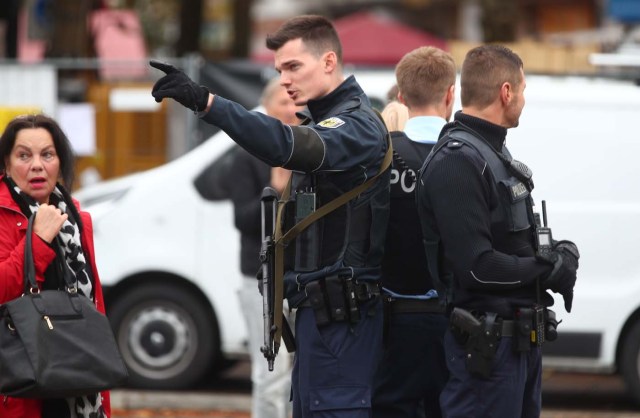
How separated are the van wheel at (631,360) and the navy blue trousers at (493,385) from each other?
4.31 metres

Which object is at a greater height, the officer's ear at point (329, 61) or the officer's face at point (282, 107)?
the officer's ear at point (329, 61)

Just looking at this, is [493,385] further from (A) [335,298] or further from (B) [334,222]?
(B) [334,222]

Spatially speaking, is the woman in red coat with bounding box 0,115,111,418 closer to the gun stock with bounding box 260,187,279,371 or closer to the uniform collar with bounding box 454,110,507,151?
the gun stock with bounding box 260,187,279,371

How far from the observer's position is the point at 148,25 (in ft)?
102

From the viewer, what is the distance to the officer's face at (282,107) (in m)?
7.09

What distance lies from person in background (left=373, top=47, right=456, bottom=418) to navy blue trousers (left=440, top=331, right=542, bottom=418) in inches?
16.7

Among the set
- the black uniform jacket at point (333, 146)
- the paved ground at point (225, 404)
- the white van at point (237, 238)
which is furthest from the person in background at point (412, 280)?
the paved ground at point (225, 404)

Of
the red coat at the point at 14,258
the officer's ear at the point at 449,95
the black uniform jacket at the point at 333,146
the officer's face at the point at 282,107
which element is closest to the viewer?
the black uniform jacket at the point at 333,146

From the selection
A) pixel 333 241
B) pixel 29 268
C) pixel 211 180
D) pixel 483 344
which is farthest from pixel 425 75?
pixel 211 180

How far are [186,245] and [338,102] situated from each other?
473 centimetres

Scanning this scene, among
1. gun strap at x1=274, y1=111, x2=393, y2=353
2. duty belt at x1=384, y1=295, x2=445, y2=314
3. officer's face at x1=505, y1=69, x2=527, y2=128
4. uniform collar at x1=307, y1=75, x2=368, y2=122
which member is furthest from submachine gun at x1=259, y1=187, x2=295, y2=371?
officer's face at x1=505, y1=69, x2=527, y2=128

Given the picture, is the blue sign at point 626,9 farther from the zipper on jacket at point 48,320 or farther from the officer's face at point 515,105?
the zipper on jacket at point 48,320

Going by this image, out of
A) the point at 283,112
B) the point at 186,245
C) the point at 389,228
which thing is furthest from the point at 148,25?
the point at 389,228

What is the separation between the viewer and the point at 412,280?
538cm
